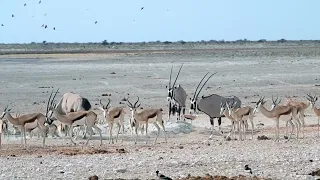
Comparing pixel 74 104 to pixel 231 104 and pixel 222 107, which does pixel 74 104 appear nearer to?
pixel 231 104

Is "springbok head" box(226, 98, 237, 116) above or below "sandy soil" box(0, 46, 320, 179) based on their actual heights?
above

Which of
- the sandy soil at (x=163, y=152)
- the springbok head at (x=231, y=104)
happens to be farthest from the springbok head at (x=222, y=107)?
the sandy soil at (x=163, y=152)

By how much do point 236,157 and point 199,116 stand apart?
38.8ft

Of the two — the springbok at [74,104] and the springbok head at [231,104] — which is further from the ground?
the springbok head at [231,104]

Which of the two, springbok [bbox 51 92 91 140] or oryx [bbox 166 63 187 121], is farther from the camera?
oryx [bbox 166 63 187 121]

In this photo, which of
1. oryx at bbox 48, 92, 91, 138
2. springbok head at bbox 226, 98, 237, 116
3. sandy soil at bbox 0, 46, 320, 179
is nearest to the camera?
sandy soil at bbox 0, 46, 320, 179

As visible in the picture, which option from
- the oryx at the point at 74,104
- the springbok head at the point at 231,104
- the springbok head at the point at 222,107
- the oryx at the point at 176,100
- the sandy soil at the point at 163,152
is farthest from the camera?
the oryx at the point at 176,100

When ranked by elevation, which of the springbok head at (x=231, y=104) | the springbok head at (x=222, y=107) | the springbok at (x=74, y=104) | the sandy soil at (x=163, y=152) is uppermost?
the springbok head at (x=231, y=104)

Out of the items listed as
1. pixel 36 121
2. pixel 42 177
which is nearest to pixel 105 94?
pixel 36 121

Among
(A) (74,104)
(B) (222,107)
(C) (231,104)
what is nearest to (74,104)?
(A) (74,104)

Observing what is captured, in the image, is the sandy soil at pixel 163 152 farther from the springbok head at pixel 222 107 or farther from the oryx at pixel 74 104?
the oryx at pixel 74 104

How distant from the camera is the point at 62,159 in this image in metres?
15.3

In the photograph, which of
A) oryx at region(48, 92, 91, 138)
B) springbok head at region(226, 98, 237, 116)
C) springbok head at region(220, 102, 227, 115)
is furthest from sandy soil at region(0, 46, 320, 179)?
oryx at region(48, 92, 91, 138)

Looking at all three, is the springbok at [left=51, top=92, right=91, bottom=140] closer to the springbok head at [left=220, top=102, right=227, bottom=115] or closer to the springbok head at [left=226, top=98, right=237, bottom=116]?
the springbok head at [left=220, top=102, right=227, bottom=115]
